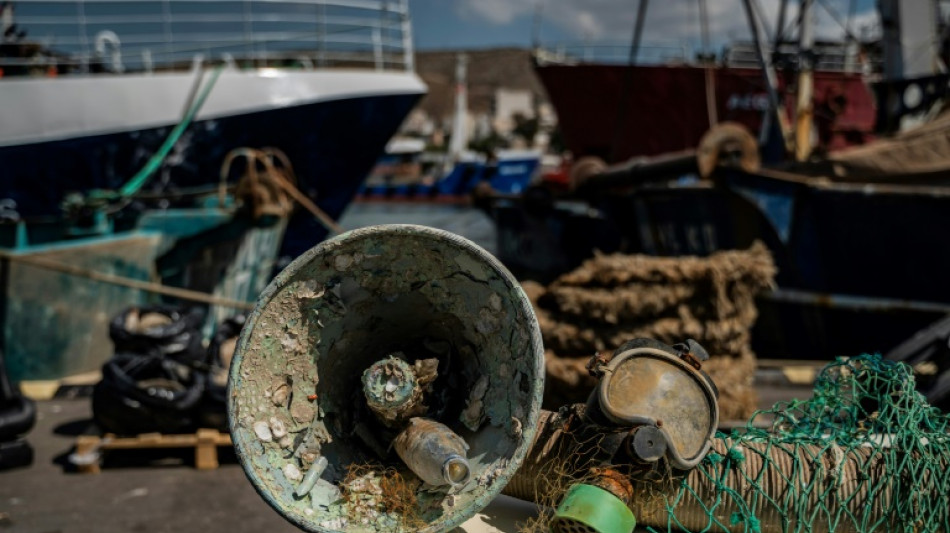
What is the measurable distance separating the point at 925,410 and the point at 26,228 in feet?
23.8

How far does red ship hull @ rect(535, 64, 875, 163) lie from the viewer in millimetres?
16578

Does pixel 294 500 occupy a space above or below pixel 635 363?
below

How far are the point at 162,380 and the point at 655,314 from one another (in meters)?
2.94

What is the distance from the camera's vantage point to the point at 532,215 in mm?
11594

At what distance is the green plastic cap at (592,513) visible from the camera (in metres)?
1.84

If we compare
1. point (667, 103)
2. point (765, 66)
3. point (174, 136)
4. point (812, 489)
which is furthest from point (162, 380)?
point (667, 103)

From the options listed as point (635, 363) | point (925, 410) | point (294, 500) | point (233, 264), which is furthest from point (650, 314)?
point (233, 264)

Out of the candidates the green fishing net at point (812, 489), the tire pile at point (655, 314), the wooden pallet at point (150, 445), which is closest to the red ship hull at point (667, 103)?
the tire pile at point (655, 314)

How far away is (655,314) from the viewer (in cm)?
422

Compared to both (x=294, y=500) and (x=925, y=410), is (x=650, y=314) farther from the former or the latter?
(x=294, y=500)

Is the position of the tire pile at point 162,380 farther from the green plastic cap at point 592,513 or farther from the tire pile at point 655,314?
the green plastic cap at point 592,513

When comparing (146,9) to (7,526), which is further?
(146,9)

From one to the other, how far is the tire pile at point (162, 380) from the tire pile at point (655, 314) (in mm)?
2025

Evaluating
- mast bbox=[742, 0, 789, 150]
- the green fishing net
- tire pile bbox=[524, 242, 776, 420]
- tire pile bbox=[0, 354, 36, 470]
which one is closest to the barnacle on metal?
the green fishing net
